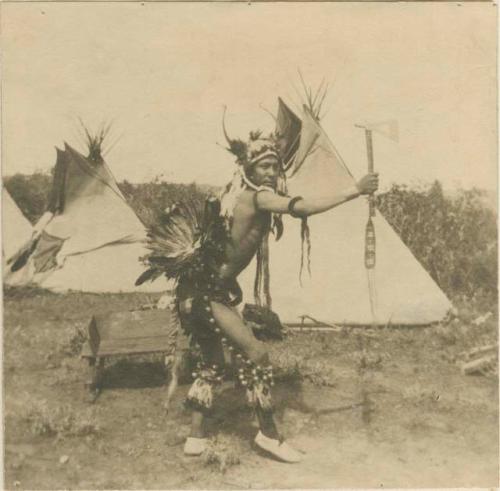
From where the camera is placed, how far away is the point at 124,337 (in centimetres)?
543

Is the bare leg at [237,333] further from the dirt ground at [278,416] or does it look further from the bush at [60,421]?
the bush at [60,421]

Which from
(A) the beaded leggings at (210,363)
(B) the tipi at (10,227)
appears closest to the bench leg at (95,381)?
(A) the beaded leggings at (210,363)

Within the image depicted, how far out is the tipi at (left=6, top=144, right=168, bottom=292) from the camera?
18.3 feet

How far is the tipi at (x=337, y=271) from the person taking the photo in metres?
5.77

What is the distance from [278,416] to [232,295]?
1.09 metres

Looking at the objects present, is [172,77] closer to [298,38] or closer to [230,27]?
[230,27]

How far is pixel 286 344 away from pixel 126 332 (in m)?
1.38

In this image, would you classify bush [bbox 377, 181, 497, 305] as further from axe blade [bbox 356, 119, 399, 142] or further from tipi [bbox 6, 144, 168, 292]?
tipi [bbox 6, 144, 168, 292]

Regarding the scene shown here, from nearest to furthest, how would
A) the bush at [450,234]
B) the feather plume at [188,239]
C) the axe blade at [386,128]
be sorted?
the feather plume at [188,239]
the axe blade at [386,128]
the bush at [450,234]

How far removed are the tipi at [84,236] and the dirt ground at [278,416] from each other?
0.55 feet

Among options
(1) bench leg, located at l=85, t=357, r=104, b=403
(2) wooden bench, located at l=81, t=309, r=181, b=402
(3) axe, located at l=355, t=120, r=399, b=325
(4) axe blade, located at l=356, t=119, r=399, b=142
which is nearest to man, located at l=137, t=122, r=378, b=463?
(2) wooden bench, located at l=81, t=309, r=181, b=402

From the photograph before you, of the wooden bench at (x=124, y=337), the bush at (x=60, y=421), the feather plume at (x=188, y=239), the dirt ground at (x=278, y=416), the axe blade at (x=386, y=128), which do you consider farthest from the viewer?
the axe blade at (x=386, y=128)

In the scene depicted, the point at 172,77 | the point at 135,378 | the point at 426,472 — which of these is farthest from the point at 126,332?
the point at 426,472

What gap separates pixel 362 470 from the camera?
5.12 m
